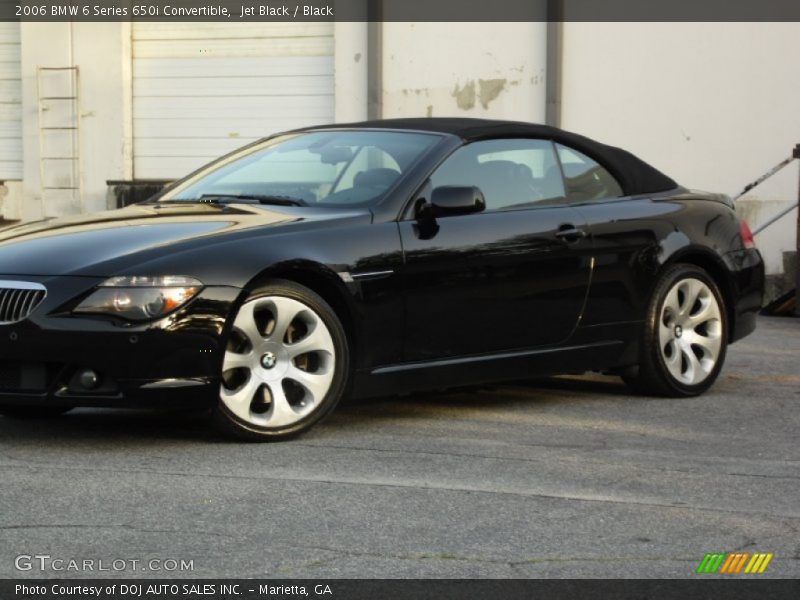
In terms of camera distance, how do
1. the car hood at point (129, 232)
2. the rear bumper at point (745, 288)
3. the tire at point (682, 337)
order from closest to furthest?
the car hood at point (129, 232), the tire at point (682, 337), the rear bumper at point (745, 288)

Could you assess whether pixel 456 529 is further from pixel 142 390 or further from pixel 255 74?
pixel 255 74

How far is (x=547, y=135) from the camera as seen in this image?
25.6ft

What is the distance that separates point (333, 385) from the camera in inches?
257

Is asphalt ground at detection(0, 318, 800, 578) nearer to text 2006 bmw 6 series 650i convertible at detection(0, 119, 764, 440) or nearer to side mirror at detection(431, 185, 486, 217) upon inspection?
text 2006 bmw 6 series 650i convertible at detection(0, 119, 764, 440)

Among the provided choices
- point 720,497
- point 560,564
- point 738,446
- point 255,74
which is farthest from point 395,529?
point 255,74

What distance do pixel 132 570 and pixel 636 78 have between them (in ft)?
40.5

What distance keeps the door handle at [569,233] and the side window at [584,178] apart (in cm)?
23

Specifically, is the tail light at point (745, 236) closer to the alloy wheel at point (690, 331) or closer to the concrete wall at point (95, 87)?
the alloy wheel at point (690, 331)

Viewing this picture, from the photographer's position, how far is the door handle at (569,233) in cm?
739

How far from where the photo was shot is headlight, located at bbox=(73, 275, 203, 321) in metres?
6.01

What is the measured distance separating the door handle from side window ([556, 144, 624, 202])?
0.23m

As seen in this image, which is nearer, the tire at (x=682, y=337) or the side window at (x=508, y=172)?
the side window at (x=508, y=172)
